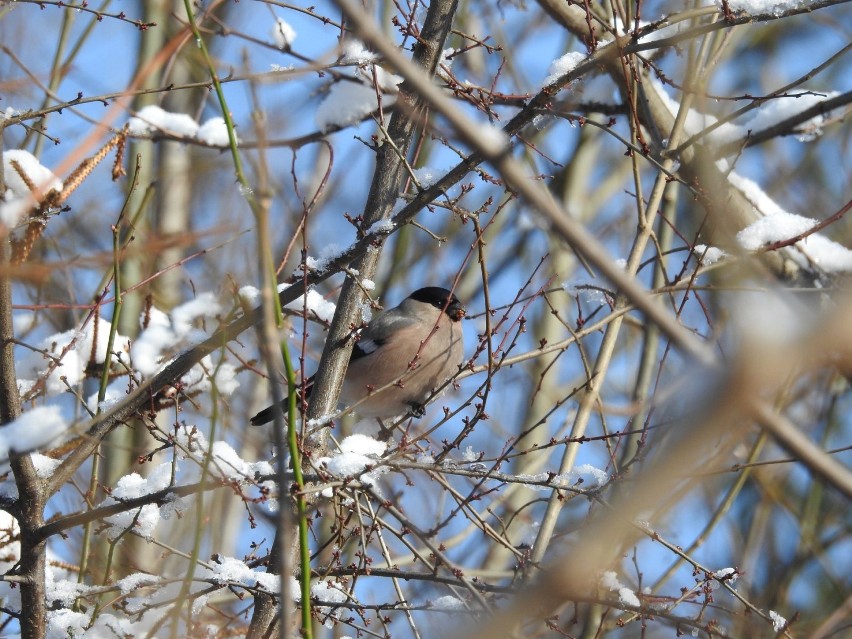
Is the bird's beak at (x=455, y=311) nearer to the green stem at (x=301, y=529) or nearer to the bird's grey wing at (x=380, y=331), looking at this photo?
the bird's grey wing at (x=380, y=331)

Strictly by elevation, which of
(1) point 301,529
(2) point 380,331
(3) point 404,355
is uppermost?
(2) point 380,331

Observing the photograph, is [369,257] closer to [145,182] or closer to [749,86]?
[145,182]

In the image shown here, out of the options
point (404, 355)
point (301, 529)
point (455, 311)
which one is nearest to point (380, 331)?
point (404, 355)

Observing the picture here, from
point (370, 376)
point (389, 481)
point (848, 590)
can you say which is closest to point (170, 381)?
point (370, 376)

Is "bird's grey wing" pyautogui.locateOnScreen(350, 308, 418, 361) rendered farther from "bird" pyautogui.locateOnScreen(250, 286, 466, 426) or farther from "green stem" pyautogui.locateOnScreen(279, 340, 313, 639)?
"green stem" pyautogui.locateOnScreen(279, 340, 313, 639)

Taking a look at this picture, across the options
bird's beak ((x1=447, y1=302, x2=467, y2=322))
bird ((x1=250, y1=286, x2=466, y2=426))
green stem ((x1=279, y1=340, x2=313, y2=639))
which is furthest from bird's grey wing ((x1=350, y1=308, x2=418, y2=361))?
green stem ((x1=279, y1=340, x2=313, y2=639))

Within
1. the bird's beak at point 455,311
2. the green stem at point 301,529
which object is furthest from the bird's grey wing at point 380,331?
the green stem at point 301,529

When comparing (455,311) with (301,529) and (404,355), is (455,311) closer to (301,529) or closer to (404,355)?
(404,355)

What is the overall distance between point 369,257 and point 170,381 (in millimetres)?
805

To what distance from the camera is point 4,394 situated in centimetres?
231

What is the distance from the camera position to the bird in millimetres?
4176

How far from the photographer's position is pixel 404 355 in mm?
4449

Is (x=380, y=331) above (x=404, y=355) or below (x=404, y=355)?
above

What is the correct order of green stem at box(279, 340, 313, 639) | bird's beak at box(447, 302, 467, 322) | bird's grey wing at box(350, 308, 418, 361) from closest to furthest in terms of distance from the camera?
green stem at box(279, 340, 313, 639)
bird's beak at box(447, 302, 467, 322)
bird's grey wing at box(350, 308, 418, 361)
